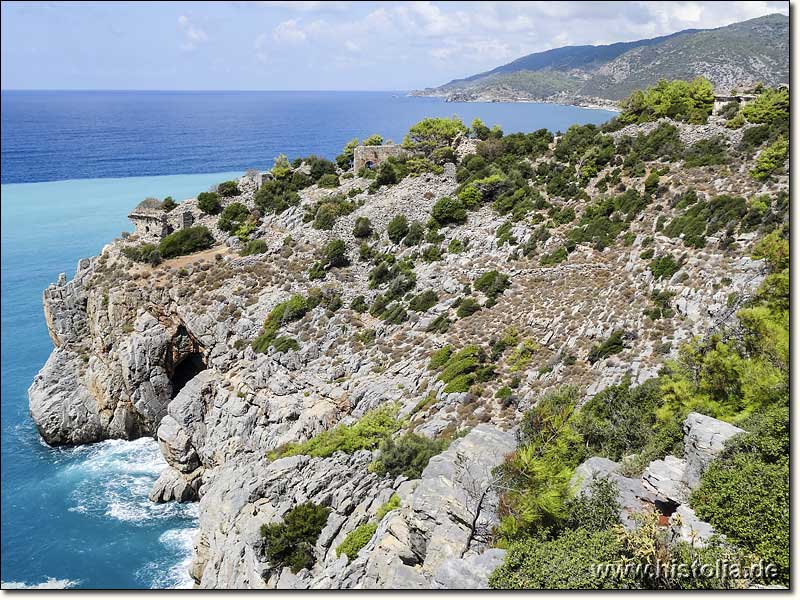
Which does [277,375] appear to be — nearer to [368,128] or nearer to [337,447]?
[337,447]

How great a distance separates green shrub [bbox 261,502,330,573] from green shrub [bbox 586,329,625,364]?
12.2 m

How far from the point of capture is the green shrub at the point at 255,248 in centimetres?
3781

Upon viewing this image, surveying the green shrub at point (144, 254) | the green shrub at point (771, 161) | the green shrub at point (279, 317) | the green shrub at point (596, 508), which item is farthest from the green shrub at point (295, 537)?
the green shrub at point (771, 161)

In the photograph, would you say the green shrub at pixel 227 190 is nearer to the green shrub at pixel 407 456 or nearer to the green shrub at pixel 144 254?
the green shrub at pixel 144 254

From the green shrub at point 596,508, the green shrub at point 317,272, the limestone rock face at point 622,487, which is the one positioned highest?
the green shrub at point 317,272

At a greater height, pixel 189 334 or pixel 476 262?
pixel 476 262

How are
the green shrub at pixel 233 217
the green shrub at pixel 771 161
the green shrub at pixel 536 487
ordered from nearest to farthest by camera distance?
1. the green shrub at pixel 536 487
2. the green shrub at pixel 771 161
3. the green shrub at pixel 233 217

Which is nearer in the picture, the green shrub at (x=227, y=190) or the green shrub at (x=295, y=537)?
the green shrub at (x=295, y=537)

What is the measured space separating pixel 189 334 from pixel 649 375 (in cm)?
2787

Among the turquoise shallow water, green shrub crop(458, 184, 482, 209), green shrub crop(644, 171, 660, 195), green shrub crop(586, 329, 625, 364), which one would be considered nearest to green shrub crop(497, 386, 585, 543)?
green shrub crop(586, 329, 625, 364)

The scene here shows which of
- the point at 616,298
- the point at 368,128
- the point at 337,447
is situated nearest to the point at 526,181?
the point at 616,298

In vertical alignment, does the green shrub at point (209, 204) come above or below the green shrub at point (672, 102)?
below

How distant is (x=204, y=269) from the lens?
3659cm

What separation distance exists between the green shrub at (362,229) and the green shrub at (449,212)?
4840 millimetres
